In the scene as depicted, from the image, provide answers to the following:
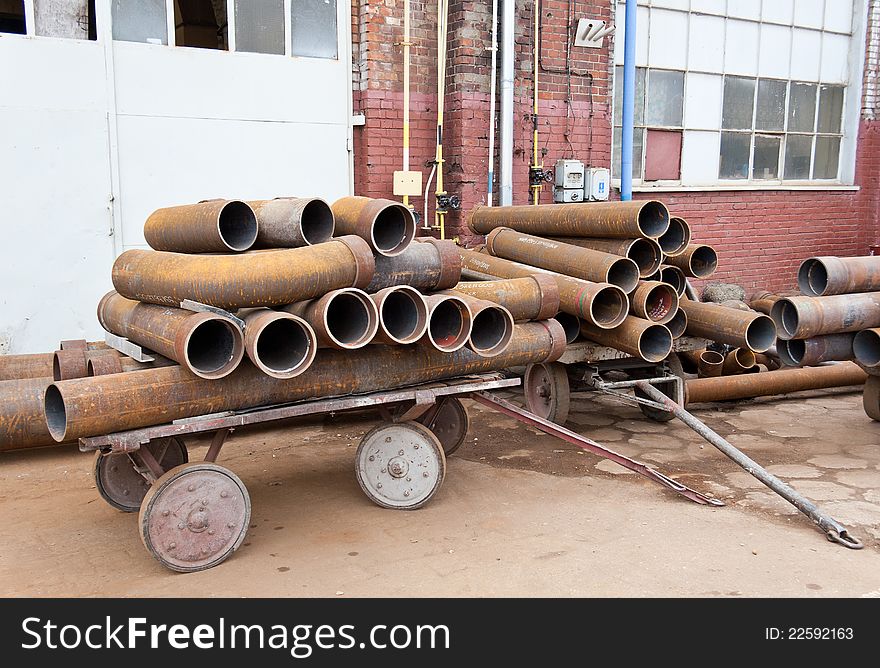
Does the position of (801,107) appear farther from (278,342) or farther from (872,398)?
(278,342)

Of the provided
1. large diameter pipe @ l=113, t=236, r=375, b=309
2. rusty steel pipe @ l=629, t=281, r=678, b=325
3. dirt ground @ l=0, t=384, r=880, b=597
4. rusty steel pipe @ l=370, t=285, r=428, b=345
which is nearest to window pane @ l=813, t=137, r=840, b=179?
dirt ground @ l=0, t=384, r=880, b=597

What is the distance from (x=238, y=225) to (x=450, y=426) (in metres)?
2.11

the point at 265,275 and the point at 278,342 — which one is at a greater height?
the point at 265,275

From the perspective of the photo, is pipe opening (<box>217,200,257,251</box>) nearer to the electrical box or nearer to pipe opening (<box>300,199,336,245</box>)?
pipe opening (<box>300,199,336,245</box>)

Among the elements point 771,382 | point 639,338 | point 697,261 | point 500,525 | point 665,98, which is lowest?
point 500,525

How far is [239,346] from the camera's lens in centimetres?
375

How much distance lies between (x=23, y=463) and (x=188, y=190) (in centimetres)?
278

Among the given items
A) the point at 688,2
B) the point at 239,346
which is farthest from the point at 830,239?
the point at 239,346

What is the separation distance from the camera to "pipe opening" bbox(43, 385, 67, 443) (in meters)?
3.76

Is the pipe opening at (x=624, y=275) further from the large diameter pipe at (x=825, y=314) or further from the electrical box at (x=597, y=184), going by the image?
the electrical box at (x=597, y=184)

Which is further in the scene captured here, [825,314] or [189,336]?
[825,314]

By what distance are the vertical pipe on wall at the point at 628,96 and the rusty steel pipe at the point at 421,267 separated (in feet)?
15.4

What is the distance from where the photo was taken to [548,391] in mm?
6449

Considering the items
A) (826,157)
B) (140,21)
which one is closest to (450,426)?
(140,21)
